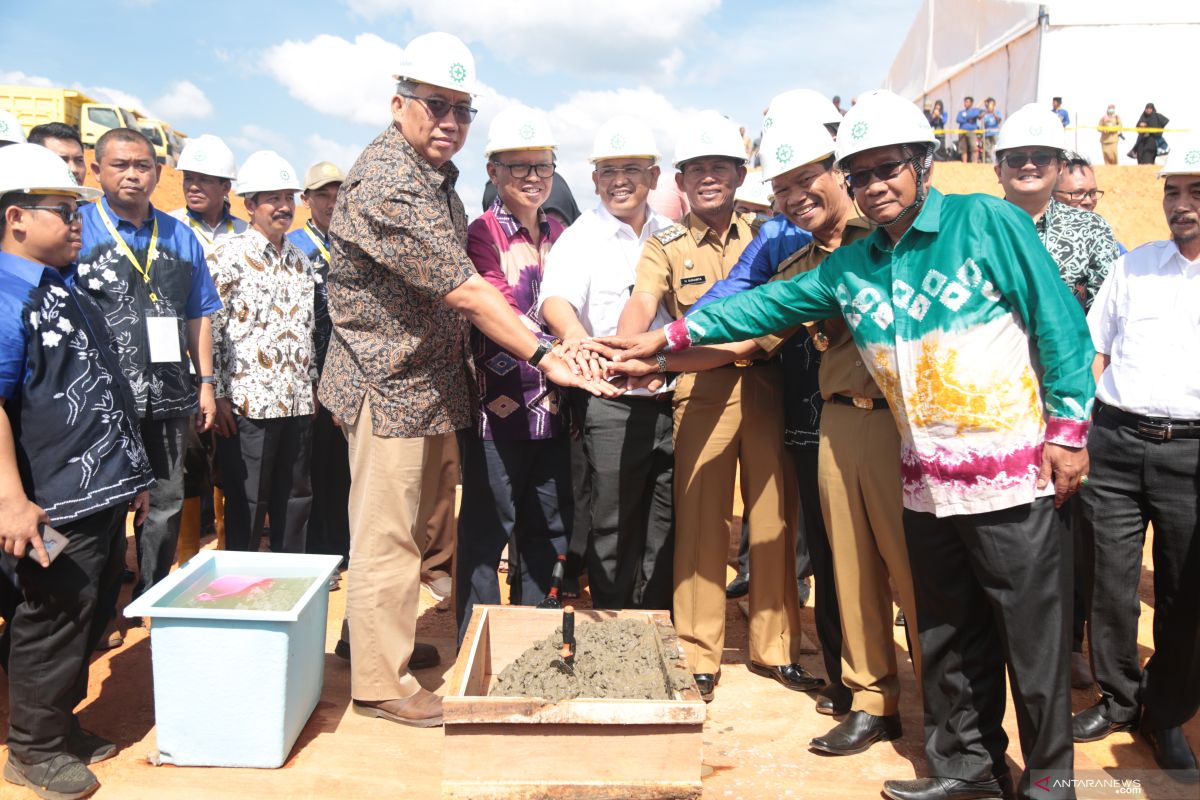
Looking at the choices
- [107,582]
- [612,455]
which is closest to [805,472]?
[612,455]

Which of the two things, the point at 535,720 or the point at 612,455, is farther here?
the point at 612,455

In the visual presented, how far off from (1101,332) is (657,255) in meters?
1.96

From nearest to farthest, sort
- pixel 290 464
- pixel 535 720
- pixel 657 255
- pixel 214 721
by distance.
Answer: pixel 535 720 → pixel 214 721 → pixel 657 255 → pixel 290 464

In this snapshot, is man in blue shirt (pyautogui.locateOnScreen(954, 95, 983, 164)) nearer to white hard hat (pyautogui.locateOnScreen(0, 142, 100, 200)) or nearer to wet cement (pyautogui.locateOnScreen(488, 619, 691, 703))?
wet cement (pyautogui.locateOnScreen(488, 619, 691, 703))

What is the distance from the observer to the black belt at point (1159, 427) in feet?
11.0

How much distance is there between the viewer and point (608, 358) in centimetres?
367

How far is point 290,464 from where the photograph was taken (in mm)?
4938

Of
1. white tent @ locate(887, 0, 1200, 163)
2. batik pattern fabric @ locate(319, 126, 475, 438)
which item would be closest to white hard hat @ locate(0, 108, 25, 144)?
batik pattern fabric @ locate(319, 126, 475, 438)

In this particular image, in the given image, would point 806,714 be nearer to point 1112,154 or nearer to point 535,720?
point 535,720

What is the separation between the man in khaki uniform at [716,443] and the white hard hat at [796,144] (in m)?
0.44

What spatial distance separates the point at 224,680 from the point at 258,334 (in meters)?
2.21

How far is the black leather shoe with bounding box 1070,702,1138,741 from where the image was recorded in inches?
140

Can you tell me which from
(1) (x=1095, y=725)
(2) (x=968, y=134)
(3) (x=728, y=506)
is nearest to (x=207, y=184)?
(3) (x=728, y=506)

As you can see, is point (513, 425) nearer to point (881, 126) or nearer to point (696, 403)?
point (696, 403)
